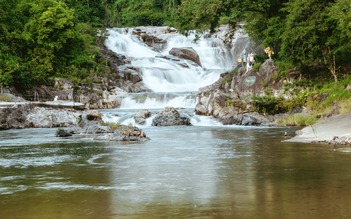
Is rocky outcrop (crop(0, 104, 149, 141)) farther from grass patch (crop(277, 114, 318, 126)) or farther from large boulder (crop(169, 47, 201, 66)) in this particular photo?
large boulder (crop(169, 47, 201, 66))

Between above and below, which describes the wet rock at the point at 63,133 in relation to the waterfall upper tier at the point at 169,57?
below

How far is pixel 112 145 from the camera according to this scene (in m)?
22.3

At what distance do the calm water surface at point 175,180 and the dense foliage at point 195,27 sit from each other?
46.1 ft

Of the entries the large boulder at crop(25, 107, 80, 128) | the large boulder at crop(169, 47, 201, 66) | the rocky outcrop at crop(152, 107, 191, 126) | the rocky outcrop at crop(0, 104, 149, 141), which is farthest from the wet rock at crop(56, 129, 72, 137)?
the large boulder at crop(169, 47, 201, 66)

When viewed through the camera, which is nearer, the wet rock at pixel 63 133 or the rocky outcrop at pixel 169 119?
the wet rock at pixel 63 133

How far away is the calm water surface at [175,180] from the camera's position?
392 inches

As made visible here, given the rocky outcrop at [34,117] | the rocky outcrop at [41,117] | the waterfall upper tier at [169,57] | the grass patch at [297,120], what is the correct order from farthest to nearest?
the waterfall upper tier at [169,57] → the rocky outcrop at [34,117] → the rocky outcrop at [41,117] → the grass patch at [297,120]

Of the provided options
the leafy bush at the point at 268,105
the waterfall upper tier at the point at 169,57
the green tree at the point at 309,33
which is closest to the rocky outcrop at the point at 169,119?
the leafy bush at the point at 268,105

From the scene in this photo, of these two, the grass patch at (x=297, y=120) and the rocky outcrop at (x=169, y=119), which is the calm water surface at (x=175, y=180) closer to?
the grass patch at (x=297, y=120)

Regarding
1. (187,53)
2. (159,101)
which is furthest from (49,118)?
(187,53)

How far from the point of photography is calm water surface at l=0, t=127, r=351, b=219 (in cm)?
995

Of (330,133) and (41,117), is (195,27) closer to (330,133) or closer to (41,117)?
(41,117)

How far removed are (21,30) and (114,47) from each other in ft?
48.3

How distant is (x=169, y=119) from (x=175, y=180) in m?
21.3
